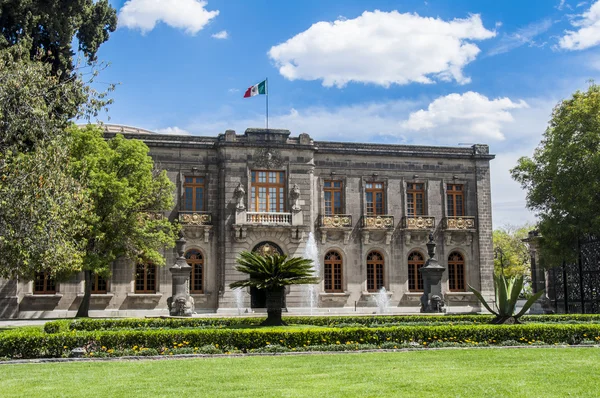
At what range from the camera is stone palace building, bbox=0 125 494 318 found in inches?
1330

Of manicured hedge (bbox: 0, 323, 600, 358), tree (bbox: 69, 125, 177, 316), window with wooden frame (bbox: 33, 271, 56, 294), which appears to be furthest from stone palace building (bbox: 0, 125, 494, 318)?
manicured hedge (bbox: 0, 323, 600, 358)

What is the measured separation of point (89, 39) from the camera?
77.3ft

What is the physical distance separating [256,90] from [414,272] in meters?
13.5

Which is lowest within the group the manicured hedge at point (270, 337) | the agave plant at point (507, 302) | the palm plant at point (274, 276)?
the manicured hedge at point (270, 337)

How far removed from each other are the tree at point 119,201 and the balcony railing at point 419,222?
1311 cm

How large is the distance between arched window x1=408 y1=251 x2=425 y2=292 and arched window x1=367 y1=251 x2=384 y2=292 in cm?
169

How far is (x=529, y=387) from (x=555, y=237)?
1870 centimetres

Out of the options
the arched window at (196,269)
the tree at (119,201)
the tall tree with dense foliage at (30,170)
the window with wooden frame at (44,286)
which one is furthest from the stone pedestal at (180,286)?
the window with wooden frame at (44,286)

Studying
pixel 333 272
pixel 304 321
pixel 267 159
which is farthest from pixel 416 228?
pixel 304 321

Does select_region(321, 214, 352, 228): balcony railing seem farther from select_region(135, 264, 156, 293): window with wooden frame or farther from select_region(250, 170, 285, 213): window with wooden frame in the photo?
select_region(135, 264, 156, 293): window with wooden frame

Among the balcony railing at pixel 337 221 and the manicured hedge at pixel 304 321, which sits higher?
the balcony railing at pixel 337 221

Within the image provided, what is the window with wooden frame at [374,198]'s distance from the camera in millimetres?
36938

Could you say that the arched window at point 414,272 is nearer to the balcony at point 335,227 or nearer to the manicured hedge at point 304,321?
the balcony at point 335,227

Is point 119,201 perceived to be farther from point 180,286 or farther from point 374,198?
point 374,198
